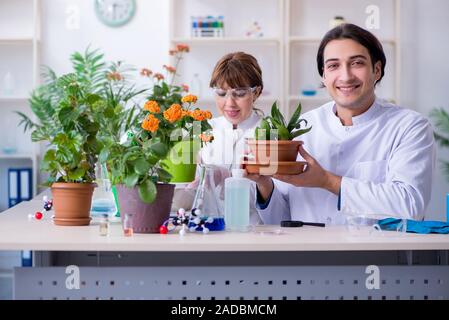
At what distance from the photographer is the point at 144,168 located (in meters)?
2.00

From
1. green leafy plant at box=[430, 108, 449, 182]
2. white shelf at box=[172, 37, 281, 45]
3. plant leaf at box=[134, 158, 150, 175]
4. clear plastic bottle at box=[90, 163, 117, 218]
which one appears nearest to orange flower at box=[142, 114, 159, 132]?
plant leaf at box=[134, 158, 150, 175]

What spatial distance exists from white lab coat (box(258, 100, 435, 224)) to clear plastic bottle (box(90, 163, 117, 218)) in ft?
1.73

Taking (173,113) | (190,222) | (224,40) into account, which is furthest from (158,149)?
(224,40)

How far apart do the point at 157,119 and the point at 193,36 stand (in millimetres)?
3440

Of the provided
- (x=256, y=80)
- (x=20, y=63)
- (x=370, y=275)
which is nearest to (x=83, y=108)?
(x=370, y=275)

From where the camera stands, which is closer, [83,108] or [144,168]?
[144,168]

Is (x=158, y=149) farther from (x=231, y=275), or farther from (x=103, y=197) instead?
(x=103, y=197)

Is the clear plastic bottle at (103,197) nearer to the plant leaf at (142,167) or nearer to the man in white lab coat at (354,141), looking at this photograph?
the plant leaf at (142,167)

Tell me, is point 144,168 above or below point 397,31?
below

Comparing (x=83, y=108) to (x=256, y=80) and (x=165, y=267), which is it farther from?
(x=256, y=80)

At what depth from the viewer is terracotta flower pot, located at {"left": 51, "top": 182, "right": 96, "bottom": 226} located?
2.24 metres

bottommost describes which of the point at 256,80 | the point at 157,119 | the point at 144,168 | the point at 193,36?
the point at 144,168

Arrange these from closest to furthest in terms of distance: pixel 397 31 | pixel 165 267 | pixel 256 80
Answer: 1. pixel 165 267
2. pixel 256 80
3. pixel 397 31

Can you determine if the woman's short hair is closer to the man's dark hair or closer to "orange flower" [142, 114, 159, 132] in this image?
the man's dark hair
